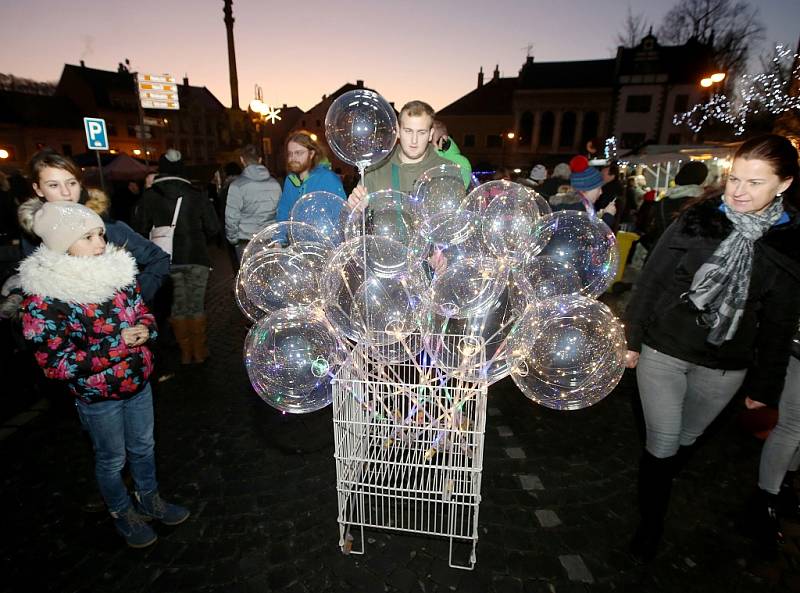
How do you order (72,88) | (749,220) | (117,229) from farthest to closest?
(72,88) → (117,229) → (749,220)

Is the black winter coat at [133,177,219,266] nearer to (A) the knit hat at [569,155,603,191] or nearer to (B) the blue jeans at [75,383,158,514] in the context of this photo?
(B) the blue jeans at [75,383,158,514]

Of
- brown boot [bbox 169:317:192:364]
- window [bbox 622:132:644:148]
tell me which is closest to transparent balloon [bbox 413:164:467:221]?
brown boot [bbox 169:317:192:364]

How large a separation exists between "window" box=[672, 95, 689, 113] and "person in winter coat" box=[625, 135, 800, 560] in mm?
34958

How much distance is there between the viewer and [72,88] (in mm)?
35219

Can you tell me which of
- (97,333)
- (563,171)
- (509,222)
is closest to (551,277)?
(509,222)

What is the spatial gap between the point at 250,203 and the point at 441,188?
8.78ft

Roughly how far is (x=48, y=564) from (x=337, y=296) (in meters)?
2.19

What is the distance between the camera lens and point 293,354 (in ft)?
6.82

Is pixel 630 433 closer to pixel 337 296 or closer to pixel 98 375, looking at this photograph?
pixel 337 296

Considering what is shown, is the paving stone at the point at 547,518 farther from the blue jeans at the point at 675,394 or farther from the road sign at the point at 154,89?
the road sign at the point at 154,89

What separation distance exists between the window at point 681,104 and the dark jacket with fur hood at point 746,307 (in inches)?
1378

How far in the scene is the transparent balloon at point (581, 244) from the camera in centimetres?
241

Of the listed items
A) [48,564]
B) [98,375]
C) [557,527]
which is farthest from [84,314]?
[557,527]

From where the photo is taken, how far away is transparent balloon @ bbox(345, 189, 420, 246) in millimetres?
2268
